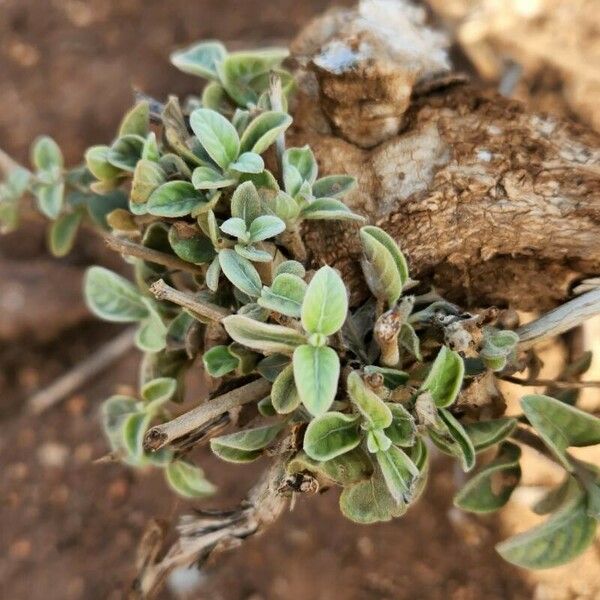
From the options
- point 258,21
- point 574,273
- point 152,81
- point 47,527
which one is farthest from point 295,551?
point 258,21

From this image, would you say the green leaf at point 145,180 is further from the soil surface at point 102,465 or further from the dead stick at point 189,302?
the soil surface at point 102,465

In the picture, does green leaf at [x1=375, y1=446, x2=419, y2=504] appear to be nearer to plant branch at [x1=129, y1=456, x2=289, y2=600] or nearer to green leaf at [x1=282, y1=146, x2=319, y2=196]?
plant branch at [x1=129, y1=456, x2=289, y2=600]

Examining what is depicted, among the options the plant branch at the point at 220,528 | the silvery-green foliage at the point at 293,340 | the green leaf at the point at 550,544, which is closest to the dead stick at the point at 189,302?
the silvery-green foliage at the point at 293,340

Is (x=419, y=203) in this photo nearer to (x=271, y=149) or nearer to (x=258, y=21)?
(x=271, y=149)

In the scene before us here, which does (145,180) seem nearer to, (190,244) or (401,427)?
(190,244)

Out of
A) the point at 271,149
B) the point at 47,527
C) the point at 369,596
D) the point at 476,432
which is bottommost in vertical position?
the point at 369,596
